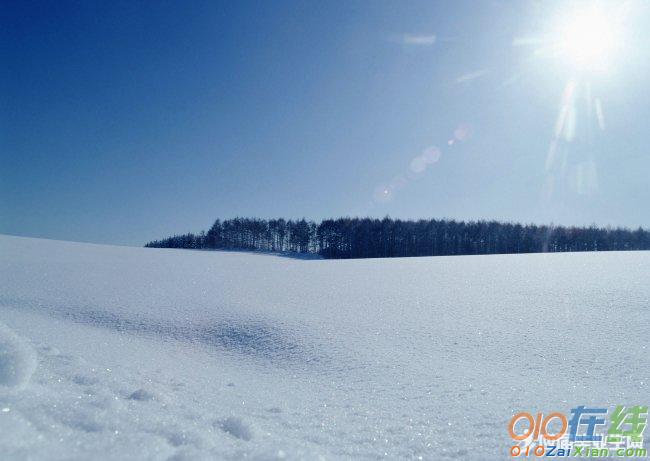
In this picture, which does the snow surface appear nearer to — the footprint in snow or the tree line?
the footprint in snow

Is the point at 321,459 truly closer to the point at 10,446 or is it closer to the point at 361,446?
the point at 361,446

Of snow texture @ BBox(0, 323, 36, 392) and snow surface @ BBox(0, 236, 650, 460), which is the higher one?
snow texture @ BBox(0, 323, 36, 392)

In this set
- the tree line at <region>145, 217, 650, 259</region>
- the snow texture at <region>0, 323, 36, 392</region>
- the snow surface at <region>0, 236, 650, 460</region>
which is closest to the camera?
the snow surface at <region>0, 236, 650, 460</region>

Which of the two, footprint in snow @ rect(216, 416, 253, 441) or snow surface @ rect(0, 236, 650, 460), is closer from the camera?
snow surface @ rect(0, 236, 650, 460)

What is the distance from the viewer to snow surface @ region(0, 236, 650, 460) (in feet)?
8.25

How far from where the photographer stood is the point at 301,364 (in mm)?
5137

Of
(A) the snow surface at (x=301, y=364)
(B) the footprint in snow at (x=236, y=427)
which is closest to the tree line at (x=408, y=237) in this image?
(A) the snow surface at (x=301, y=364)

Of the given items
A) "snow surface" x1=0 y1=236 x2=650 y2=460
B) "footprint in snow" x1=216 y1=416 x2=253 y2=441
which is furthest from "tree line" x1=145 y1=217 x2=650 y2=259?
"footprint in snow" x1=216 y1=416 x2=253 y2=441

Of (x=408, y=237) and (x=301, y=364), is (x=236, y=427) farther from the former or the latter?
(x=408, y=237)

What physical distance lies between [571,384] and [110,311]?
310 inches

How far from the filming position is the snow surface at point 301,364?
99.0 inches

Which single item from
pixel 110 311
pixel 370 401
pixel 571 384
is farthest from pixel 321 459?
pixel 110 311

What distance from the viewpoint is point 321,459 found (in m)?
2.51

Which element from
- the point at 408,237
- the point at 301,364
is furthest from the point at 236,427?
the point at 408,237
